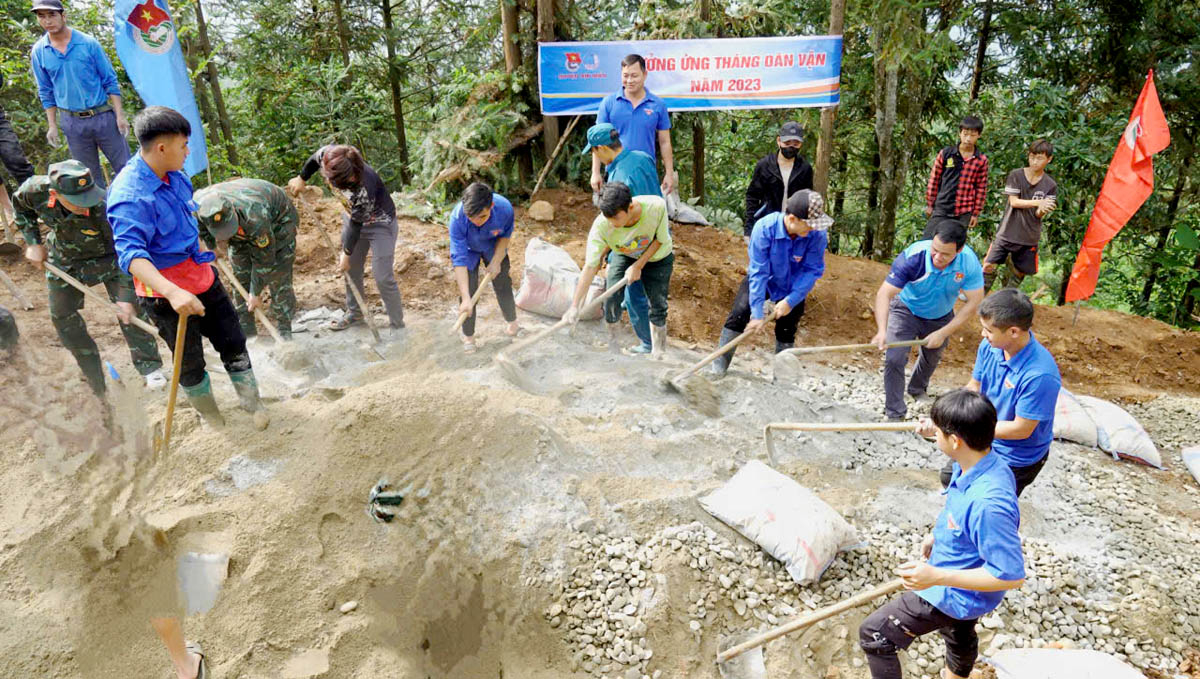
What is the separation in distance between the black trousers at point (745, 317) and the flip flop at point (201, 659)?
320cm

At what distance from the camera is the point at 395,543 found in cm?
267

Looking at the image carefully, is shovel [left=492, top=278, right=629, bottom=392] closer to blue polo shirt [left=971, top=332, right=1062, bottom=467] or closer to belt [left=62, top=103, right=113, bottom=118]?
blue polo shirt [left=971, top=332, right=1062, bottom=467]

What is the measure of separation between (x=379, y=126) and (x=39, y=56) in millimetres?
7247

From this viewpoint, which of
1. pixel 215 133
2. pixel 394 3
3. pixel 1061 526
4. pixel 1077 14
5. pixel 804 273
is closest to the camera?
pixel 1061 526

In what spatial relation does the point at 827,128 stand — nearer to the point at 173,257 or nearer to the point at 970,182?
the point at 970,182

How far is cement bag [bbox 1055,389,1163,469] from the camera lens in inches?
160

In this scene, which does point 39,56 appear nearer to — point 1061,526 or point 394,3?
point 1061,526

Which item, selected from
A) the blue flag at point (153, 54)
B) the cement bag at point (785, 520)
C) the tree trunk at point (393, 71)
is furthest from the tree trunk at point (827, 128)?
the tree trunk at point (393, 71)

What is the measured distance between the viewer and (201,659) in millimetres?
2291

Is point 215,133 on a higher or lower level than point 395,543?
higher

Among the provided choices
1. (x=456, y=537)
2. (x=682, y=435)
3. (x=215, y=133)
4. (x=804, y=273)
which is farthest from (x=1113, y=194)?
(x=215, y=133)

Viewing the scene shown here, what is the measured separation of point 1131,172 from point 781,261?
3097 mm

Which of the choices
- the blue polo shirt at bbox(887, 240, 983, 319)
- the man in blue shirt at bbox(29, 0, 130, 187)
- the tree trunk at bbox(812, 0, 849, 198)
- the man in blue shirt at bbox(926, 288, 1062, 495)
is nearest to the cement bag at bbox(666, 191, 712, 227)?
the tree trunk at bbox(812, 0, 849, 198)

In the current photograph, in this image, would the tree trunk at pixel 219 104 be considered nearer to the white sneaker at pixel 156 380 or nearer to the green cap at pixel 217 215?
the green cap at pixel 217 215
